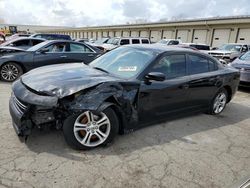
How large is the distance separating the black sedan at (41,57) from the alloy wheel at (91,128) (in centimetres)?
388

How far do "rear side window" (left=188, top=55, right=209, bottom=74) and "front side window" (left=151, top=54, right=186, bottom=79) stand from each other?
0.65 ft

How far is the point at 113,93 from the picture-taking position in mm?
3131

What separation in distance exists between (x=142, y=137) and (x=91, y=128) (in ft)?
3.14

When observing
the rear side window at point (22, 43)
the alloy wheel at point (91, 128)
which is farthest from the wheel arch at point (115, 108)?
the rear side window at point (22, 43)

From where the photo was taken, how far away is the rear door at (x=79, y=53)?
8133 mm

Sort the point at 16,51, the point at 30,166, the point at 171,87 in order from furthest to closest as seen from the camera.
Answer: the point at 16,51
the point at 171,87
the point at 30,166

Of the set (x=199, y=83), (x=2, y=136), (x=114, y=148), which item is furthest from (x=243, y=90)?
(x=2, y=136)

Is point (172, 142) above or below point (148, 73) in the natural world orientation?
below

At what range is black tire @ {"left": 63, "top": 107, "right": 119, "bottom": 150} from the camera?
295cm

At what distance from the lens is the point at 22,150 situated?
3049 millimetres

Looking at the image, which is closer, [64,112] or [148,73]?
[64,112]

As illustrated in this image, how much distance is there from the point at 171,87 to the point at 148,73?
22.5 inches

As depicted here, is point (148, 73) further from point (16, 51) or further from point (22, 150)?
point (16, 51)

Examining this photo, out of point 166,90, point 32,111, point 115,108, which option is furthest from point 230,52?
point 32,111
